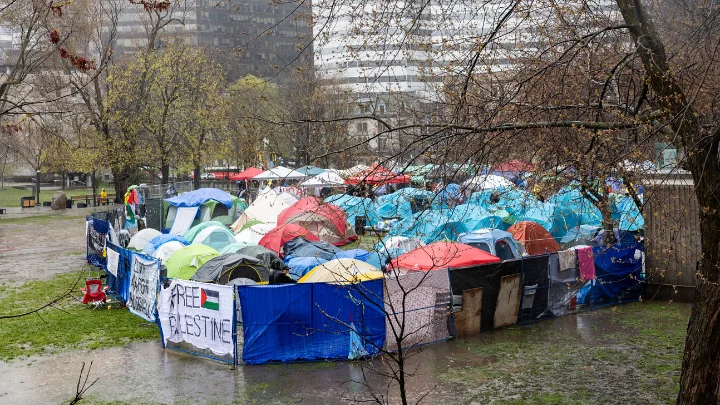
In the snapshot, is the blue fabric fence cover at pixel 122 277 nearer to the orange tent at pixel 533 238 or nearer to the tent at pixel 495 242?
the tent at pixel 495 242

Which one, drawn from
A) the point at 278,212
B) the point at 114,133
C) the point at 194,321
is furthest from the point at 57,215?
the point at 194,321

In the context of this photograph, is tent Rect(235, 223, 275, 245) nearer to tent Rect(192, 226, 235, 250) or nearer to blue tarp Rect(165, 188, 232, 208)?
tent Rect(192, 226, 235, 250)

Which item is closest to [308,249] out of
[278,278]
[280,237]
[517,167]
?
[280,237]

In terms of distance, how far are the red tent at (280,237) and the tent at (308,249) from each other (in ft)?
2.79

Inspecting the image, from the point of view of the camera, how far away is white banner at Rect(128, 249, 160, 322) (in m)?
17.4

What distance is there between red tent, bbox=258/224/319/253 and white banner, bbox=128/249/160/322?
24.9 ft

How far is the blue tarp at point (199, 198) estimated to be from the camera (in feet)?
117

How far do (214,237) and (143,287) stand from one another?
766 cm

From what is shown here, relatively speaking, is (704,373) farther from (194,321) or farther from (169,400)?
(194,321)

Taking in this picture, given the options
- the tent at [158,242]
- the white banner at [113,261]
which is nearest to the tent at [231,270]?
the white banner at [113,261]

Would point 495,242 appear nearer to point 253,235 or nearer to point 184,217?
point 253,235

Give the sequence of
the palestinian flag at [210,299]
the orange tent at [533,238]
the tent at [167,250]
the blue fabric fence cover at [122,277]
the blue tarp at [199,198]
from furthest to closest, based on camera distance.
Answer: the blue tarp at [199,198]
the orange tent at [533,238]
the tent at [167,250]
the blue fabric fence cover at [122,277]
the palestinian flag at [210,299]

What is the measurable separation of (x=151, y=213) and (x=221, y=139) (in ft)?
63.0

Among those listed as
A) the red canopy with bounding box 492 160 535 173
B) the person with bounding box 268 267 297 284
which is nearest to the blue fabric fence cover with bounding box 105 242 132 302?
the person with bounding box 268 267 297 284
